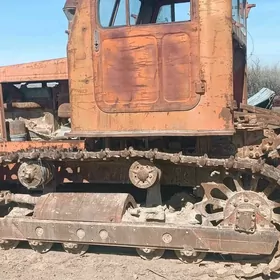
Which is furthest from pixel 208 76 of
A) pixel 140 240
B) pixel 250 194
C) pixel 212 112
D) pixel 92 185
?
pixel 92 185

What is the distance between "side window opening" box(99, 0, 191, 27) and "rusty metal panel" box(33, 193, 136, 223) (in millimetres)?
2084

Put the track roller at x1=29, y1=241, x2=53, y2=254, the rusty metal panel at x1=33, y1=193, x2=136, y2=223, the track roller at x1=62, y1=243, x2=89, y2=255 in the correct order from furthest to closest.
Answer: the track roller at x1=29, y1=241, x2=53, y2=254 < the track roller at x1=62, y1=243, x2=89, y2=255 < the rusty metal panel at x1=33, y1=193, x2=136, y2=223

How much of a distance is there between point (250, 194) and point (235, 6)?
99.4 inches

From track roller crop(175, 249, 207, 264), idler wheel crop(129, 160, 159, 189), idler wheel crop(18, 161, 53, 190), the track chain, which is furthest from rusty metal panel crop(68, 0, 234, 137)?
track roller crop(175, 249, 207, 264)

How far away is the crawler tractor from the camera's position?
205 inches

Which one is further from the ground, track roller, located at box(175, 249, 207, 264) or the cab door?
the cab door

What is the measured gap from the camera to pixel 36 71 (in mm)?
6730

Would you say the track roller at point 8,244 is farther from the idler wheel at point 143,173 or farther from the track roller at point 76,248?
the idler wheel at point 143,173

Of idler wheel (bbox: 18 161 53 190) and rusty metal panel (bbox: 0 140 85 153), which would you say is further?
rusty metal panel (bbox: 0 140 85 153)

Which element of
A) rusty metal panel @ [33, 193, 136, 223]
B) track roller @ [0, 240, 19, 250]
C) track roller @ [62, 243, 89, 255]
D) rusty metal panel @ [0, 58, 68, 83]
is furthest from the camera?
rusty metal panel @ [0, 58, 68, 83]

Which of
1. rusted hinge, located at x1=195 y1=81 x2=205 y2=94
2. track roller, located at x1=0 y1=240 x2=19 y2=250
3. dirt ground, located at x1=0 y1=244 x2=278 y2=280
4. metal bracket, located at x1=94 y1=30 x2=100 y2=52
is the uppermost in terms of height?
metal bracket, located at x1=94 y1=30 x2=100 y2=52

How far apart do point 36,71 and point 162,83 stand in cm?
223

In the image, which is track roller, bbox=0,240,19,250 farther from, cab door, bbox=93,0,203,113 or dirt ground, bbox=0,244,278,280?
cab door, bbox=93,0,203,113

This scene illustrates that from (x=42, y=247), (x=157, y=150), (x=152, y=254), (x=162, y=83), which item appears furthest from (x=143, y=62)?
(x=42, y=247)
